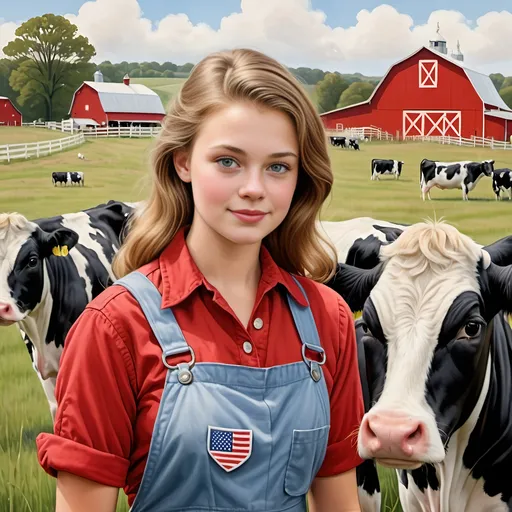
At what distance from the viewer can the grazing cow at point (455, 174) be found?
8.32 ft

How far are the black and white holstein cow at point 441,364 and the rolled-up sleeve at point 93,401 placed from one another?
544 millimetres

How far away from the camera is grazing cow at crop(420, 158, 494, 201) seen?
254 centimetres

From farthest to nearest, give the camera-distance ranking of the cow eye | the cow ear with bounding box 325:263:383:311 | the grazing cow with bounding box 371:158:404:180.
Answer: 1. the grazing cow with bounding box 371:158:404:180
2. the cow ear with bounding box 325:263:383:311
3. the cow eye

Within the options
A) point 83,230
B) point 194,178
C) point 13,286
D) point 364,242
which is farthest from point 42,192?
point 194,178

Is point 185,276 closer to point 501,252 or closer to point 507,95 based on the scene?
point 501,252

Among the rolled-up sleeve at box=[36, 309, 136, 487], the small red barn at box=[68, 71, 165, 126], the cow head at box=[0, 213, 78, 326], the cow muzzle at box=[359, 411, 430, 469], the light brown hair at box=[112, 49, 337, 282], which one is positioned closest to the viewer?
the rolled-up sleeve at box=[36, 309, 136, 487]

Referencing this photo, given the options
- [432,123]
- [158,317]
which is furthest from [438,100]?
[158,317]

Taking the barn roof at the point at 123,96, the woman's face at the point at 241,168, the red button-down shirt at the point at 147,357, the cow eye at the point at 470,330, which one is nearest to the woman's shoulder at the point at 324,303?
the red button-down shirt at the point at 147,357

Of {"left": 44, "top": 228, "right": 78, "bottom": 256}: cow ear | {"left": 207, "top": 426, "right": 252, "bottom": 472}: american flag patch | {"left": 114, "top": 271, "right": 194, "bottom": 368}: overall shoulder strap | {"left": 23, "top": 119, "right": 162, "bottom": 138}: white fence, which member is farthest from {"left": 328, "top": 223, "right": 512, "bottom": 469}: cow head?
{"left": 23, "top": 119, "right": 162, "bottom": 138}: white fence

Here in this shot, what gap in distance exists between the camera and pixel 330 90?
2.67 m

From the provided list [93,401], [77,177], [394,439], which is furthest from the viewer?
[77,177]

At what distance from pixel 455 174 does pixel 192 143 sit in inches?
60.4

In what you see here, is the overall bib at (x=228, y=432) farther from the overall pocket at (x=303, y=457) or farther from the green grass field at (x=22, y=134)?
the green grass field at (x=22, y=134)

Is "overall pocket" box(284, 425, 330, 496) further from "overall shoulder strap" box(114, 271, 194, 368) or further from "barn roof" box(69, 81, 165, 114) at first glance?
"barn roof" box(69, 81, 165, 114)
